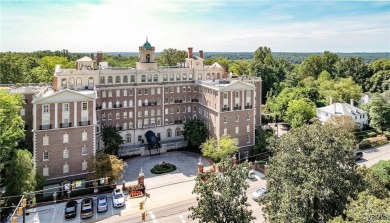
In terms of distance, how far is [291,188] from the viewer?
24484mm

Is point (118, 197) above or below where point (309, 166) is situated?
below

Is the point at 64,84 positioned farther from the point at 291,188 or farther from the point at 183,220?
the point at 291,188

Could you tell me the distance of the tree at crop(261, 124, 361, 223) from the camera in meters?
24.5

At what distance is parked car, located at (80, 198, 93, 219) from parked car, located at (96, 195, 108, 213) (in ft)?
3.30

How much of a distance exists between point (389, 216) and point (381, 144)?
5634 centimetres

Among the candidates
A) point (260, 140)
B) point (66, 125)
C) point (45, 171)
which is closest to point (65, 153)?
point (45, 171)

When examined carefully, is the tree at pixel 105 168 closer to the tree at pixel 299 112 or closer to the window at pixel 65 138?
the window at pixel 65 138

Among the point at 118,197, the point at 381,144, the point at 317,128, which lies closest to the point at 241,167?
the point at 317,128

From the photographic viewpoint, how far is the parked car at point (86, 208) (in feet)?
126

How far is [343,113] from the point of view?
7188 cm

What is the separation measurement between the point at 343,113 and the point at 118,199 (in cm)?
5433

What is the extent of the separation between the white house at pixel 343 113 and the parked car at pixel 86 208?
5466cm

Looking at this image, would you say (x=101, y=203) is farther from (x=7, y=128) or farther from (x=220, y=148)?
(x=220, y=148)

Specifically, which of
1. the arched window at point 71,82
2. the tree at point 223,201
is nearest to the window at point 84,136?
the arched window at point 71,82
